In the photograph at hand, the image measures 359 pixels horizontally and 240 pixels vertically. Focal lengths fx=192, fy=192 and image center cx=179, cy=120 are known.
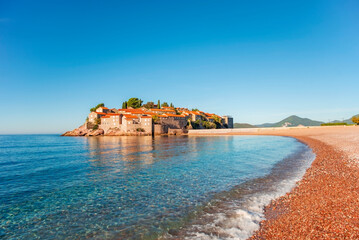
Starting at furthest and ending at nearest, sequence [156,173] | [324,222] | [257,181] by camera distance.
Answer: [156,173]
[257,181]
[324,222]

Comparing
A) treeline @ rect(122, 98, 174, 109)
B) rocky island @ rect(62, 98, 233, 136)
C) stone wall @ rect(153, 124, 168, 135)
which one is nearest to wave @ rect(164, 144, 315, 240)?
rocky island @ rect(62, 98, 233, 136)

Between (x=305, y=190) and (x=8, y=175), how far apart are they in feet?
70.6

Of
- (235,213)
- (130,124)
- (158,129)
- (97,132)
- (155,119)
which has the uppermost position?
(155,119)

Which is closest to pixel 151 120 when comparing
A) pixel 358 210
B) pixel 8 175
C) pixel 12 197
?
pixel 8 175

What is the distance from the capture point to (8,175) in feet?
52.5

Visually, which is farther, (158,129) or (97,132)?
(158,129)

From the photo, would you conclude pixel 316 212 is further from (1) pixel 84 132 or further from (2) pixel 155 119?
(1) pixel 84 132

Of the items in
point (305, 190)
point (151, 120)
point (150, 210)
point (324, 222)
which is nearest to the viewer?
point (324, 222)

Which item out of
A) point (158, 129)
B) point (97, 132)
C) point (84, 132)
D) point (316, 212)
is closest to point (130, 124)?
point (158, 129)

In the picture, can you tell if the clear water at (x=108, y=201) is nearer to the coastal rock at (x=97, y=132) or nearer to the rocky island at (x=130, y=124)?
the rocky island at (x=130, y=124)

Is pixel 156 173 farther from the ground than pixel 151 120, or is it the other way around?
pixel 151 120

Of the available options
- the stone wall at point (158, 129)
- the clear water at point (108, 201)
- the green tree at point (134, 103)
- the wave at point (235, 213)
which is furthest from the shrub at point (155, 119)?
the wave at point (235, 213)

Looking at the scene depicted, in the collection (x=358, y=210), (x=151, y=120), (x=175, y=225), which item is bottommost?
(x=175, y=225)

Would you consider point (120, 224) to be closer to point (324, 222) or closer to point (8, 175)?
point (324, 222)
